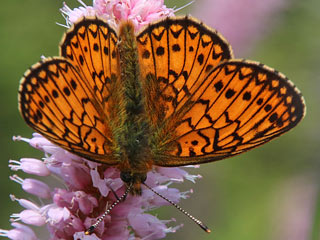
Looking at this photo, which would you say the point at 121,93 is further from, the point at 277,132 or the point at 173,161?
the point at 277,132

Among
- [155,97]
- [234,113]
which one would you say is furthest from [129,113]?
[234,113]

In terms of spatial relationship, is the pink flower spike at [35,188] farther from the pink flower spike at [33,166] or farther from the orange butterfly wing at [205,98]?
the orange butterfly wing at [205,98]

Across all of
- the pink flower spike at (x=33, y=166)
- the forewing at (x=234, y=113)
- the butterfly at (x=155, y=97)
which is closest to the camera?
the butterfly at (x=155, y=97)

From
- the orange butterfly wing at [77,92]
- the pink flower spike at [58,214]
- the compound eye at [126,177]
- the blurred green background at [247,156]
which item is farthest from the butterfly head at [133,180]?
the blurred green background at [247,156]

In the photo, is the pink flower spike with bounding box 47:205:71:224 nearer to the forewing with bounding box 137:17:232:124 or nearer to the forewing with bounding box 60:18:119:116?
the forewing with bounding box 60:18:119:116

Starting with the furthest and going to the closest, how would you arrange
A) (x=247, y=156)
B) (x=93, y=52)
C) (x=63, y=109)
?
(x=247, y=156) → (x=93, y=52) → (x=63, y=109)

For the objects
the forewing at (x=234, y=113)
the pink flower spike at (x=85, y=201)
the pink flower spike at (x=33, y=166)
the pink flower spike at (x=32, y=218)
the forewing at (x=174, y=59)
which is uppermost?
the forewing at (x=174, y=59)

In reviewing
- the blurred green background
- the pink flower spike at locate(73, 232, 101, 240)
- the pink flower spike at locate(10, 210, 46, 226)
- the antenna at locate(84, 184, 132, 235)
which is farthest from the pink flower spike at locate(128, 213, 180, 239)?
the blurred green background

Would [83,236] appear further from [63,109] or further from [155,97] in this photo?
[155,97]
